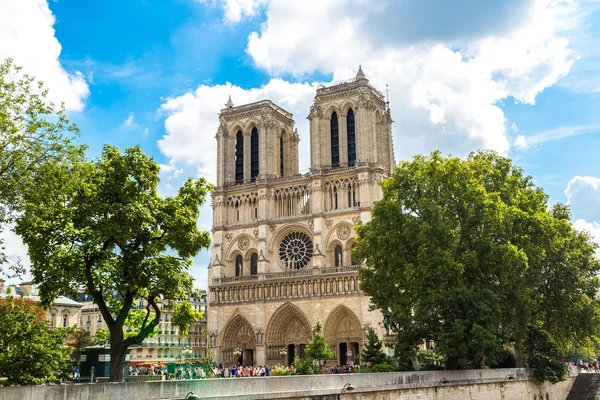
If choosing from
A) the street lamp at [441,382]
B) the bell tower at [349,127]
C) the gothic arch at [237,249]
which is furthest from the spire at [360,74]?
the street lamp at [441,382]

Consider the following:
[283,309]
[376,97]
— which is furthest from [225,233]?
[376,97]

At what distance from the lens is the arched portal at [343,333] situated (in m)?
48.6

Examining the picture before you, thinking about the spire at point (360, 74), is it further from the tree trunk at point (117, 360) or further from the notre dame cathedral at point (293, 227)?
the tree trunk at point (117, 360)

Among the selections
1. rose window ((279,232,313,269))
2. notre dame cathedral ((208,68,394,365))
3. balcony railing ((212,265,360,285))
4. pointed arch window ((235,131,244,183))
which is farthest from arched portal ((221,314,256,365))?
pointed arch window ((235,131,244,183))

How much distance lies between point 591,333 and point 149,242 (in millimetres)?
23583

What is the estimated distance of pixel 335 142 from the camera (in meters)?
54.9

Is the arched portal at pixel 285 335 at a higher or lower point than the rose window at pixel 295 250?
lower

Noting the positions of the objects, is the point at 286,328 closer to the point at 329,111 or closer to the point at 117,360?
the point at 329,111

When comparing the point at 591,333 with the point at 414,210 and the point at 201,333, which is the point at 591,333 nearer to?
the point at 414,210

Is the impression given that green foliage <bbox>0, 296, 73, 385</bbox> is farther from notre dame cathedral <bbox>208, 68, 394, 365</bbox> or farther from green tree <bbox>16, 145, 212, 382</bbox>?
notre dame cathedral <bbox>208, 68, 394, 365</bbox>

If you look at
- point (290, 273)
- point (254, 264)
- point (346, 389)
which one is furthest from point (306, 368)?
point (254, 264)

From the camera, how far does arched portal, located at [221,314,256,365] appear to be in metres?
53.0

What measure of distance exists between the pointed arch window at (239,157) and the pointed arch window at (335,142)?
8.72 m

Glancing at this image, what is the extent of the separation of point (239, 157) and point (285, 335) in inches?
657
